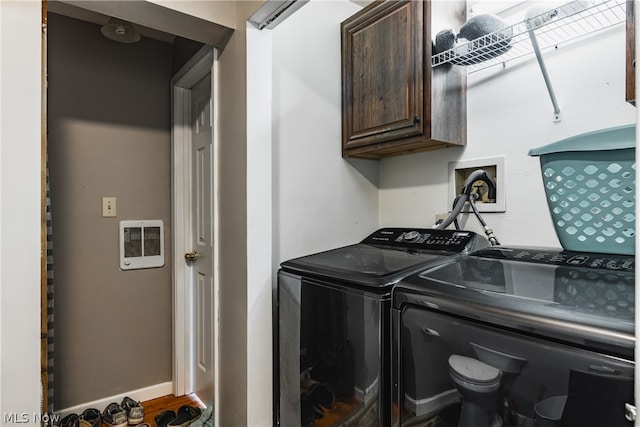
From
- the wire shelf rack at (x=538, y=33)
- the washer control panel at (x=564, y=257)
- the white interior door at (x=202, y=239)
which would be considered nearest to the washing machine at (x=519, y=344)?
the washer control panel at (x=564, y=257)

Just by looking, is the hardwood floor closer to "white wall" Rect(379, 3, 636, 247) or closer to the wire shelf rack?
"white wall" Rect(379, 3, 636, 247)

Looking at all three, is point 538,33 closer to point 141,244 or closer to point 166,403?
point 141,244

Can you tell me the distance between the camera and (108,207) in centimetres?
218

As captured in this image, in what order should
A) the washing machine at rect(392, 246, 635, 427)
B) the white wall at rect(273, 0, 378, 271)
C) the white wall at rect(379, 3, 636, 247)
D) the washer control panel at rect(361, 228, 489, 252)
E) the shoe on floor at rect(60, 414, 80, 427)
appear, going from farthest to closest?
the shoe on floor at rect(60, 414, 80, 427)
the white wall at rect(273, 0, 378, 271)
the washer control panel at rect(361, 228, 489, 252)
the white wall at rect(379, 3, 636, 247)
the washing machine at rect(392, 246, 635, 427)

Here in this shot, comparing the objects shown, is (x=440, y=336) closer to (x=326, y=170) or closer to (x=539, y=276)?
(x=539, y=276)

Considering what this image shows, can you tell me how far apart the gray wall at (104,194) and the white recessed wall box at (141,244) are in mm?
40

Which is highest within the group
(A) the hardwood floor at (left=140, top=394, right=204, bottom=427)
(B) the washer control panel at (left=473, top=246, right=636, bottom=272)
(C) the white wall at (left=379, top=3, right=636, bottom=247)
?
(C) the white wall at (left=379, top=3, right=636, bottom=247)

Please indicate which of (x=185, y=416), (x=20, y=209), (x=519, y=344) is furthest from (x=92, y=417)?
(x=519, y=344)

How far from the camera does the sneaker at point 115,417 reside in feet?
6.47

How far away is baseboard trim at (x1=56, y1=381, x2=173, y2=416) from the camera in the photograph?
210 cm

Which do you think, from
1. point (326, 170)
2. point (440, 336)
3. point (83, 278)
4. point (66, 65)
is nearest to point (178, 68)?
point (66, 65)

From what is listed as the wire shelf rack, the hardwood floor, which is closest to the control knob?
the wire shelf rack

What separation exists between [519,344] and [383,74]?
1.33 metres

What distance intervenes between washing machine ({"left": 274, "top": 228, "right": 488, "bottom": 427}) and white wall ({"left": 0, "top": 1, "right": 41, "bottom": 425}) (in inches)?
32.8
